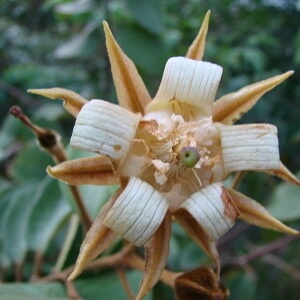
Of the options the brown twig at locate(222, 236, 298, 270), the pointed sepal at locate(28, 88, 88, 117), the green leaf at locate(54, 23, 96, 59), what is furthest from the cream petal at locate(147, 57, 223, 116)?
the green leaf at locate(54, 23, 96, 59)

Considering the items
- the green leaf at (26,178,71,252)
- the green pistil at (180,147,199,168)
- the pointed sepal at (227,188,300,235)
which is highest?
the green pistil at (180,147,199,168)

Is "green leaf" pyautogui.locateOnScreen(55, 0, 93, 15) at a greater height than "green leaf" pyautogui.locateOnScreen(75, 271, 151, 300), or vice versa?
"green leaf" pyautogui.locateOnScreen(55, 0, 93, 15)

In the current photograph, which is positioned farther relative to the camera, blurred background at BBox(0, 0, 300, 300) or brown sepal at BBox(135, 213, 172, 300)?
blurred background at BBox(0, 0, 300, 300)

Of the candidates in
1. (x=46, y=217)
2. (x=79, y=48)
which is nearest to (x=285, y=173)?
(x=46, y=217)

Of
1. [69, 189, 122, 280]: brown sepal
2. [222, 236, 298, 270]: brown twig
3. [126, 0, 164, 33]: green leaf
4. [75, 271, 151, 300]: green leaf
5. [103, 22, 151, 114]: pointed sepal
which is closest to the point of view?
[69, 189, 122, 280]: brown sepal

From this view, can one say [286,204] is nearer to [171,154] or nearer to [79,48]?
[171,154]

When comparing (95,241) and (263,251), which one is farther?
(263,251)

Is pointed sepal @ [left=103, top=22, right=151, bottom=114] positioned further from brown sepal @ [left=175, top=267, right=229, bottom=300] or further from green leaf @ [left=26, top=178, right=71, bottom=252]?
green leaf @ [left=26, top=178, right=71, bottom=252]
